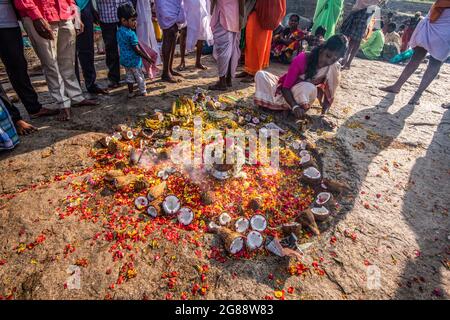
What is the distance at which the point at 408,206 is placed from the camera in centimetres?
268

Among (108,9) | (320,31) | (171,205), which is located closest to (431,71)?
(320,31)

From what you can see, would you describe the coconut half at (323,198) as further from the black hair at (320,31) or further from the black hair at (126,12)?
the black hair at (320,31)

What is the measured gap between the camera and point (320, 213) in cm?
243

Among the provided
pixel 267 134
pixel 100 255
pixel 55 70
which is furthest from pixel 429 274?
pixel 55 70

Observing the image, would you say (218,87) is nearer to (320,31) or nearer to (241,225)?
(241,225)

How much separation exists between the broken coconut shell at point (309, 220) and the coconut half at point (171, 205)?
1103 millimetres

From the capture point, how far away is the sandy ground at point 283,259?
187 cm

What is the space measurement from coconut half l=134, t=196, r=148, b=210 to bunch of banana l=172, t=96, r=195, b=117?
5.41ft

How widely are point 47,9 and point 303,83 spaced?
327cm

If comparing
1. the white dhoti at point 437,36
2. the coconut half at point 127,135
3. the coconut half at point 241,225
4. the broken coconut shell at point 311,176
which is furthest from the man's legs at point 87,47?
the white dhoti at point 437,36

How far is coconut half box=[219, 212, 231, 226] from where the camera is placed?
7.76 feet

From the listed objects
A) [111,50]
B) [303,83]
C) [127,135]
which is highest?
[111,50]

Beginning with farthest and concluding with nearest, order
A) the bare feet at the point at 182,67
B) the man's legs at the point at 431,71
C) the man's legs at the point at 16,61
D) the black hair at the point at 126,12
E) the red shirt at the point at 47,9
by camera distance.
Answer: the bare feet at the point at 182,67 < the man's legs at the point at 431,71 < the black hair at the point at 126,12 < the man's legs at the point at 16,61 < the red shirt at the point at 47,9

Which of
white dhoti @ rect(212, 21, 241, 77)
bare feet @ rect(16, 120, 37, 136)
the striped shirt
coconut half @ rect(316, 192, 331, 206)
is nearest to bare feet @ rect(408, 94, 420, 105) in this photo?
white dhoti @ rect(212, 21, 241, 77)
